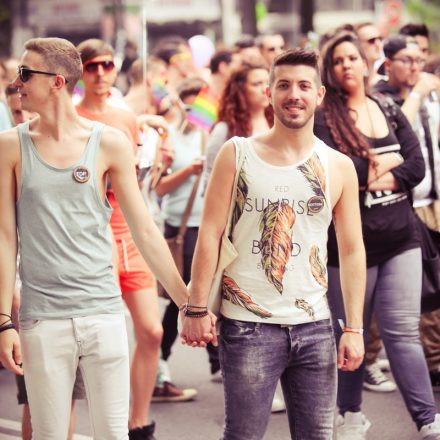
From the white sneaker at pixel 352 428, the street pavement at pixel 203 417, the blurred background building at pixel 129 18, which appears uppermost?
the blurred background building at pixel 129 18

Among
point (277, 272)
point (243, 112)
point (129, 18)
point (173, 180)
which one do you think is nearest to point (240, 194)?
point (277, 272)

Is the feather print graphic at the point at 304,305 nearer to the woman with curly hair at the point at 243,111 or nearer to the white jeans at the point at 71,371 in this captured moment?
the white jeans at the point at 71,371

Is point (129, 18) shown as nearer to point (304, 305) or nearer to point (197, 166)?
point (197, 166)

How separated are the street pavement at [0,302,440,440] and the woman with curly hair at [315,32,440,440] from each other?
506 millimetres

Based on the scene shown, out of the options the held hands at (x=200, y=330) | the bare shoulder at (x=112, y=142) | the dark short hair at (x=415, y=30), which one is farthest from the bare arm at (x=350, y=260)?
the dark short hair at (x=415, y=30)

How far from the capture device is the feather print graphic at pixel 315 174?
4.04 meters

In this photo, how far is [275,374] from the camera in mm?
4008

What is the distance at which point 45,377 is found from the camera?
3.91 metres

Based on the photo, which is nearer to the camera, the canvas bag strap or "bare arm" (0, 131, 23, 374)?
"bare arm" (0, 131, 23, 374)

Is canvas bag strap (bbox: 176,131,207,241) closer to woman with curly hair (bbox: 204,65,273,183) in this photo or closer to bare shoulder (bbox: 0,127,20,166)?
woman with curly hair (bbox: 204,65,273,183)

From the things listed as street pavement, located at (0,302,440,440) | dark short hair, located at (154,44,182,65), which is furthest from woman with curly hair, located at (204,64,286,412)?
dark short hair, located at (154,44,182,65)

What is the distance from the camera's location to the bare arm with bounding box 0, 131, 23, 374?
3.92 metres

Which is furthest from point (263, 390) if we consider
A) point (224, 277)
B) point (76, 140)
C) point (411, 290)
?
point (411, 290)

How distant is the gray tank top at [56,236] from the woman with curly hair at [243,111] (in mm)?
2547
